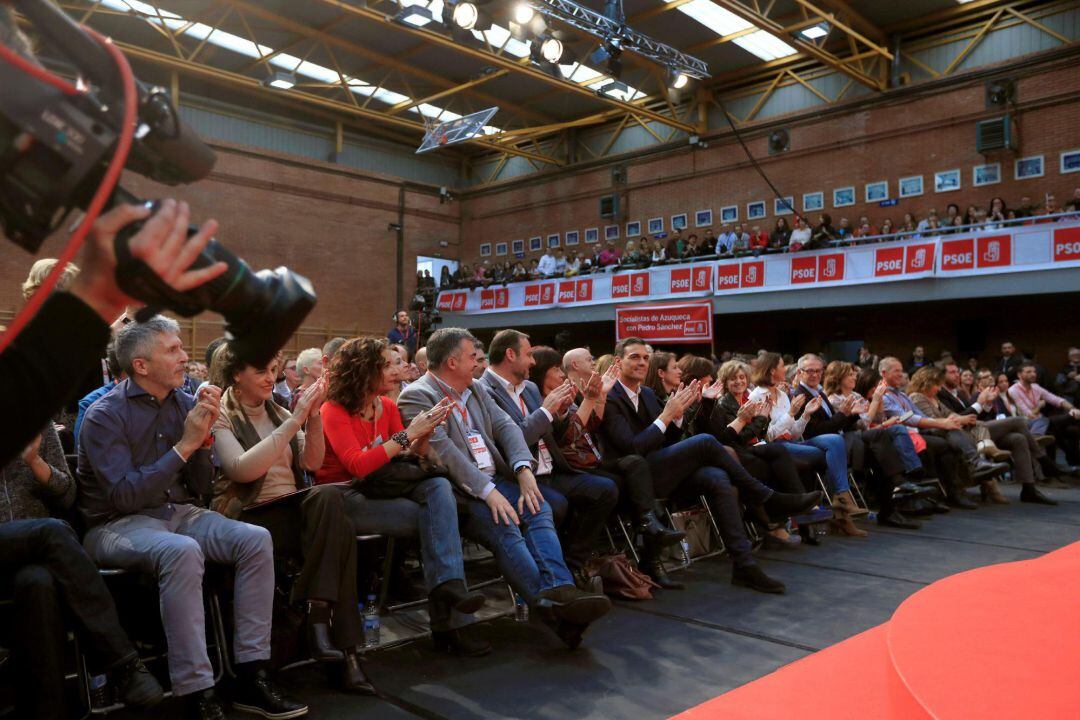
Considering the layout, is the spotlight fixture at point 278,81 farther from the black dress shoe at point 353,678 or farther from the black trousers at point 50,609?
the black dress shoe at point 353,678

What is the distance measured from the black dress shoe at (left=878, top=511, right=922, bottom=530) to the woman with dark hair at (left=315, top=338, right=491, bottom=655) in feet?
12.1

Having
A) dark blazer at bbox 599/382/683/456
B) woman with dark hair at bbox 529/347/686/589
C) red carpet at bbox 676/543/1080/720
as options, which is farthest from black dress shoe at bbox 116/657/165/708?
dark blazer at bbox 599/382/683/456

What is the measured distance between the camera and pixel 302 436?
10.2ft

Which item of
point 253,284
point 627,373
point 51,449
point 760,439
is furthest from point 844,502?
point 253,284

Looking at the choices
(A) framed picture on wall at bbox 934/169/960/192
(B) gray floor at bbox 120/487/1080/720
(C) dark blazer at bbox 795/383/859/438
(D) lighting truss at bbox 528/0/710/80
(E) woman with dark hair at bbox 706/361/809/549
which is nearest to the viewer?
(B) gray floor at bbox 120/487/1080/720

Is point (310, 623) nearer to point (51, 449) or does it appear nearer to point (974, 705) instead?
point (51, 449)

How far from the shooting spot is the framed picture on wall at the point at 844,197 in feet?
47.0

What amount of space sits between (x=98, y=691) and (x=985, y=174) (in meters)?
14.4

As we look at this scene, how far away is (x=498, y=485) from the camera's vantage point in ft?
11.5

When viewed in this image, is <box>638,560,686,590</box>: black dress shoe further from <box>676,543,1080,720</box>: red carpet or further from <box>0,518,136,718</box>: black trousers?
<box>0,518,136,718</box>: black trousers

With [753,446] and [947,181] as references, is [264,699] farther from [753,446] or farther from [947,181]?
[947,181]

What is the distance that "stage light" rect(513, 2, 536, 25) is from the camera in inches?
384

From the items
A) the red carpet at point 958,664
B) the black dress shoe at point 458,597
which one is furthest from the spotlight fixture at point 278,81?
the red carpet at point 958,664

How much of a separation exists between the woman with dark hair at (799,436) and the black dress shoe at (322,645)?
3384 mm
